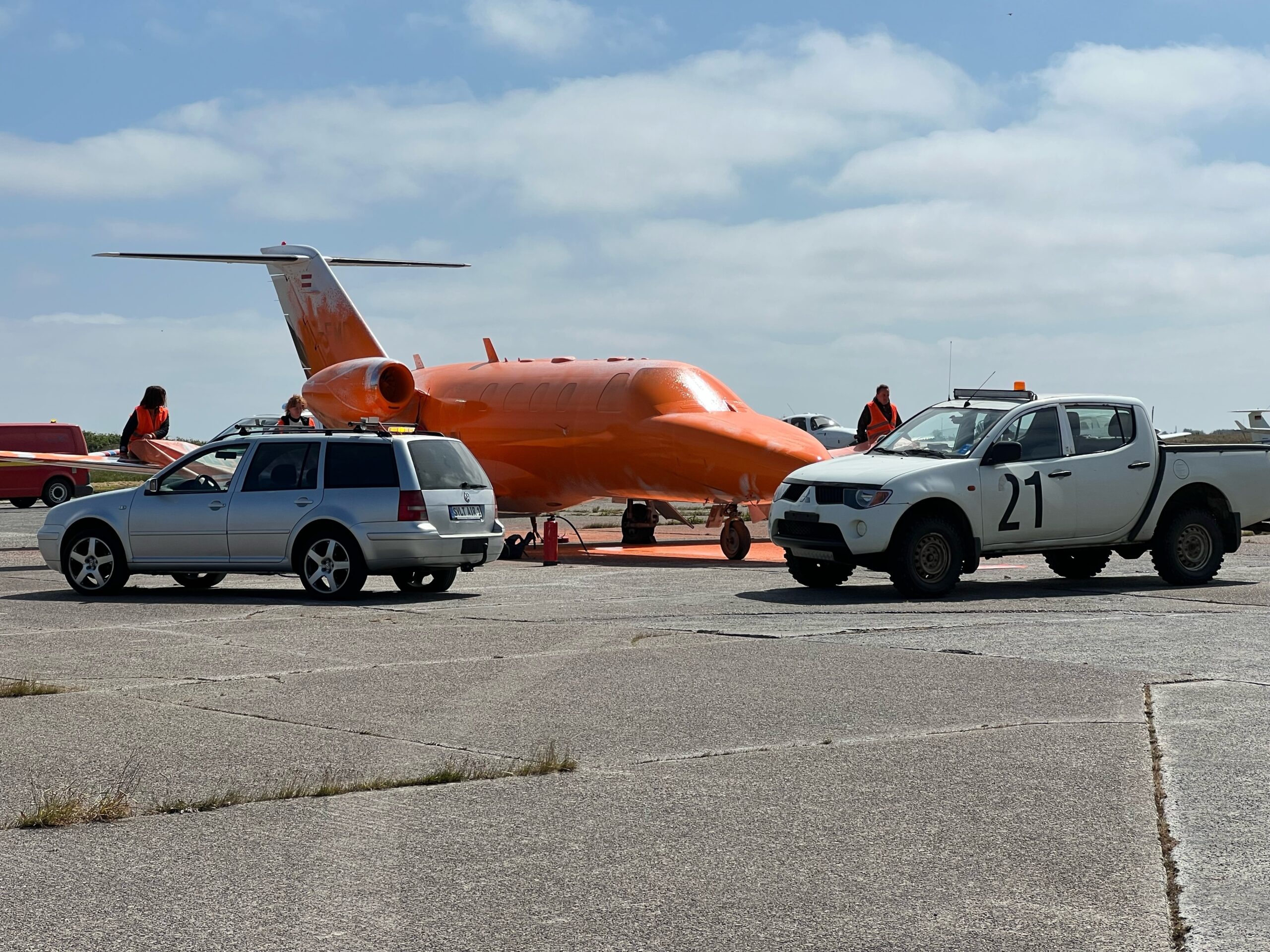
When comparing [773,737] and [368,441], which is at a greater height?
[368,441]

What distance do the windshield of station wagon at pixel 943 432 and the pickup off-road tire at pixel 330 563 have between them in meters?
5.40

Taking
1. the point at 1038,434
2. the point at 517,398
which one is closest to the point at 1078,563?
the point at 1038,434

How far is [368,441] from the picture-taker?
14617 millimetres

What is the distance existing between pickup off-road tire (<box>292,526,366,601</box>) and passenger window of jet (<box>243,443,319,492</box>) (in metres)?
0.56

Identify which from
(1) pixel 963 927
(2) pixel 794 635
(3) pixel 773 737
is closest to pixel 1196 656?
(2) pixel 794 635

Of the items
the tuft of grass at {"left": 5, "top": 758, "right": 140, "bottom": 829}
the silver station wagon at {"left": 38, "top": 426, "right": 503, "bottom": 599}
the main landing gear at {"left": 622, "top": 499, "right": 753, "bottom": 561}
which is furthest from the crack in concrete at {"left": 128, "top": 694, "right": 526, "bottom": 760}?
the main landing gear at {"left": 622, "top": 499, "right": 753, "bottom": 561}

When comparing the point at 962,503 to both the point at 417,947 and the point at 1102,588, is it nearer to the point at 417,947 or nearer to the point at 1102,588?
the point at 1102,588

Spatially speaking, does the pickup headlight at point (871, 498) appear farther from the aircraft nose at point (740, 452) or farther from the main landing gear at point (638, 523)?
the main landing gear at point (638, 523)

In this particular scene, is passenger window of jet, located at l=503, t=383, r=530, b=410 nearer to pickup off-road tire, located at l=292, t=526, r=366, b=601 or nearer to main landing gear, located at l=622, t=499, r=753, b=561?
main landing gear, located at l=622, t=499, r=753, b=561

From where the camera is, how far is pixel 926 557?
14047mm

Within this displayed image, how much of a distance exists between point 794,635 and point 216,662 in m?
4.16

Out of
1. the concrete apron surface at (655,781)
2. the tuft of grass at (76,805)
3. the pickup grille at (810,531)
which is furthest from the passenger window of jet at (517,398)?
the tuft of grass at (76,805)

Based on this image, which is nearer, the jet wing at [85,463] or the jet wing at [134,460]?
the jet wing at [134,460]

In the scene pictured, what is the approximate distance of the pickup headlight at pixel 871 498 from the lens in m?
13.9
